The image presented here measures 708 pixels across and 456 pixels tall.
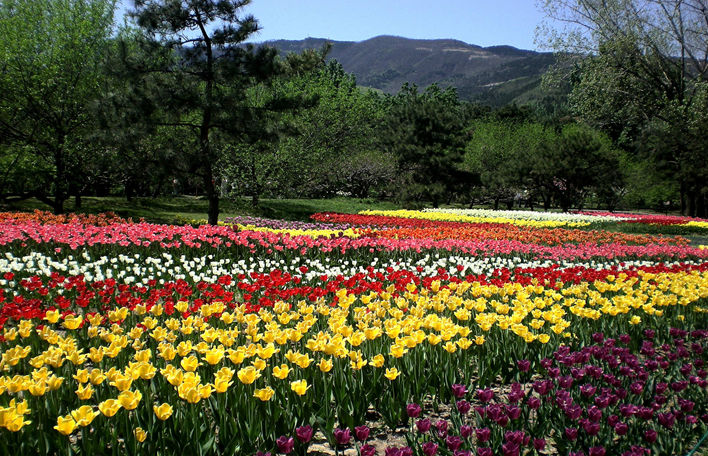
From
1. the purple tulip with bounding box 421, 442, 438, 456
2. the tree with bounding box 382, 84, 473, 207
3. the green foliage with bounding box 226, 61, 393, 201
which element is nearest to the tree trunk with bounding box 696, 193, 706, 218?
the tree with bounding box 382, 84, 473, 207

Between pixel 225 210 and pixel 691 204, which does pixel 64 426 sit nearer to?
Answer: pixel 225 210

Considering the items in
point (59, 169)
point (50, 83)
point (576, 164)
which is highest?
point (50, 83)

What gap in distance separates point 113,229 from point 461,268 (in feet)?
20.3

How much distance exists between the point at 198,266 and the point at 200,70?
1066 cm

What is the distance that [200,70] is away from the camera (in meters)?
15.0

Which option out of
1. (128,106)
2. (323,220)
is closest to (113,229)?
(128,106)

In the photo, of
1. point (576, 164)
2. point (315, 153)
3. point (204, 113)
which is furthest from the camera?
point (576, 164)

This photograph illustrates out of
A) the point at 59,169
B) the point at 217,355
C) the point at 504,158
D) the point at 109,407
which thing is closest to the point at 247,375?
the point at 217,355

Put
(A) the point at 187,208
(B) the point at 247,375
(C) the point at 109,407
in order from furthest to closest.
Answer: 1. (A) the point at 187,208
2. (B) the point at 247,375
3. (C) the point at 109,407

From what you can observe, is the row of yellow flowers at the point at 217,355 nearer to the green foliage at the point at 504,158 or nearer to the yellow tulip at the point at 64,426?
the yellow tulip at the point at 64,426

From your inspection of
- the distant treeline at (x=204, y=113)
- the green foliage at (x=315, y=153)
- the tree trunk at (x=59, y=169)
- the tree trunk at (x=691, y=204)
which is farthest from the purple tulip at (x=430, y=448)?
the tree trunk at (x=691, y=204)

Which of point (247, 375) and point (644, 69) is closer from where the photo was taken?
point (247, 375)

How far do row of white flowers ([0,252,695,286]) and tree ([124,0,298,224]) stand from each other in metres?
7.38

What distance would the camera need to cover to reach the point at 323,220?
707 inches
